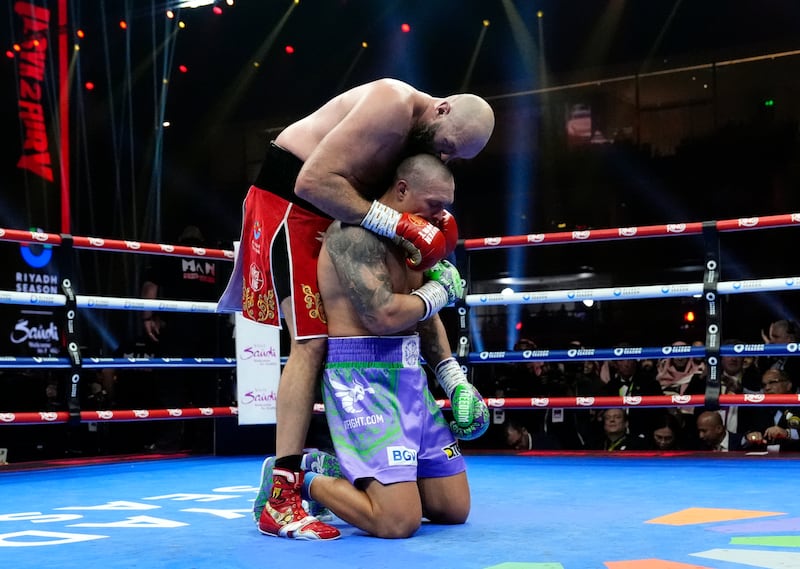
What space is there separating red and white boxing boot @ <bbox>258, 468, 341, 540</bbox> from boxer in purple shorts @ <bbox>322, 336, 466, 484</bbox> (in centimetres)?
12

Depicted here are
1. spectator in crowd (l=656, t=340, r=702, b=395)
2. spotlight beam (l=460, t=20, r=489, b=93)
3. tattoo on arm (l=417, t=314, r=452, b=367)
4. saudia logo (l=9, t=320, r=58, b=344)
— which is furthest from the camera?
spotlight beam (l=460, t=20, r=489, b=93)

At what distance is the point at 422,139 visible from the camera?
209 centimetres

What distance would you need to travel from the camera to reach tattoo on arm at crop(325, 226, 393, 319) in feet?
6.54

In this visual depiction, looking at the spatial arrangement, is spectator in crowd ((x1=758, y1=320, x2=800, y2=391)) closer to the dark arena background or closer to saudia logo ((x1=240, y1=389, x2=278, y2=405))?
the dark arena background

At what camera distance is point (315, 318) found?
2.12 meters

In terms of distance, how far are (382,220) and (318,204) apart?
0.16 meters

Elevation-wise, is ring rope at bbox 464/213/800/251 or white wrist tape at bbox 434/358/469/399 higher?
ring rope at bbox 464/213/800/251

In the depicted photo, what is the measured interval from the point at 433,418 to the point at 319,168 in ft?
2.17

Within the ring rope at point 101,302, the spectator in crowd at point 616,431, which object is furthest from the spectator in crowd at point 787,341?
the ring rope at point 101,302

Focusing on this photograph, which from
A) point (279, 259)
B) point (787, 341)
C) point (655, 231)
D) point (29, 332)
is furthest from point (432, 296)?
point (29, 332)

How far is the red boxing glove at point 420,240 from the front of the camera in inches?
76.3

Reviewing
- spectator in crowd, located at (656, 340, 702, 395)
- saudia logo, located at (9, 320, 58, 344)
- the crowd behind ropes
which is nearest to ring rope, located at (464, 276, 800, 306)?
the crowd behind ropes

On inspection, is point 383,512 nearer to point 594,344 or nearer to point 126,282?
point 594,344

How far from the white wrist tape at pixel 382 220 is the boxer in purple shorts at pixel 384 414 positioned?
26 centimetres
